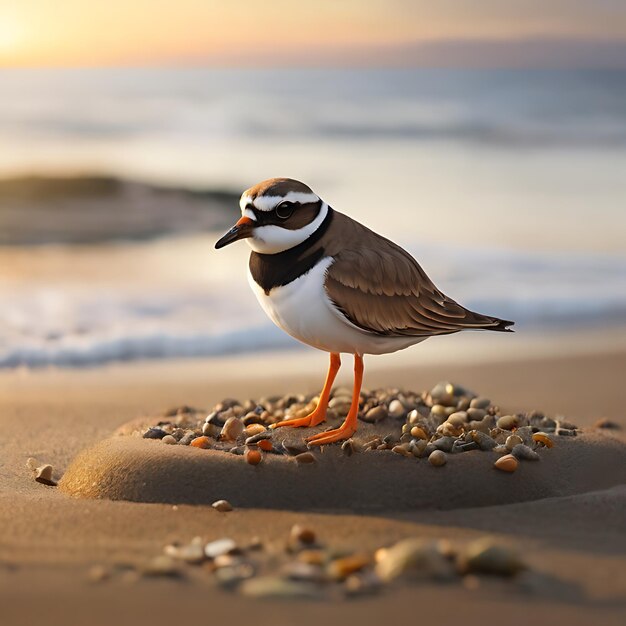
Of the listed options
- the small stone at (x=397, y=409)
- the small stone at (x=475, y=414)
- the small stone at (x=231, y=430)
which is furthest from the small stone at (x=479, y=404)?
the small stone at (x=231, y=430)

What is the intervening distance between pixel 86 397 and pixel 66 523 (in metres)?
2.66

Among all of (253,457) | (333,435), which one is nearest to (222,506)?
(253,457)

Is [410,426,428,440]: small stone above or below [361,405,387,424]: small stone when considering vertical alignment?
below

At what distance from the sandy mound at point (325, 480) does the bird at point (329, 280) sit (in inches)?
9.6

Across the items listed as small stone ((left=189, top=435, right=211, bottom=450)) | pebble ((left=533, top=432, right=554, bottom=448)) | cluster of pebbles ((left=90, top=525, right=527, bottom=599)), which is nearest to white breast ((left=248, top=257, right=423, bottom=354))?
small stone ((left=189, top=435, right=211, bottom=450))

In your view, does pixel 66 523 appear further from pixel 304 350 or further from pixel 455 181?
pixel 455 181

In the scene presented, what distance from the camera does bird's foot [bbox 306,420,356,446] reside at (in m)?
4.45

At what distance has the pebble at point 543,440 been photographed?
4676 mm

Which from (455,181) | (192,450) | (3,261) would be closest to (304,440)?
(192,450)

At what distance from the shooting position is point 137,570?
3463mm

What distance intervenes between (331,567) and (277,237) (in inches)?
58.3

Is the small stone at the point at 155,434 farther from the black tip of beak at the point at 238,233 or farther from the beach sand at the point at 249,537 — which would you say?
the black tip of beak at the point at 238,233

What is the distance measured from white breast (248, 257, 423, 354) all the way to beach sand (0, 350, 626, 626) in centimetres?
68

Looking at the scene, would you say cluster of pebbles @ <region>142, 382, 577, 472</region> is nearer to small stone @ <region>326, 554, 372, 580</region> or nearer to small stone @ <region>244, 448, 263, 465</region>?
small stone @ <region>244, 448, 263, 465</region>
